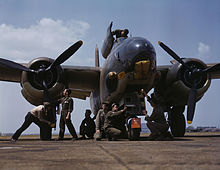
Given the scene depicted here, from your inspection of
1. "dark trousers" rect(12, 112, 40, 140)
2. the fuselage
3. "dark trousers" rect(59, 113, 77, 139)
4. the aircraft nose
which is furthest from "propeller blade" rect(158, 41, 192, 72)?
"dark trousers" rect(12, 112, 40, 140)

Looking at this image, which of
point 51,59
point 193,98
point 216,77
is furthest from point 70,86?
point 216,77

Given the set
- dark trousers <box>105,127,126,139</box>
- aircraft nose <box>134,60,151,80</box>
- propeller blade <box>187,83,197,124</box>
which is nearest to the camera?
dark trousers <box>105,127,126,139</box>

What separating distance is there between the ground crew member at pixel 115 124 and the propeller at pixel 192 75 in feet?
12.4

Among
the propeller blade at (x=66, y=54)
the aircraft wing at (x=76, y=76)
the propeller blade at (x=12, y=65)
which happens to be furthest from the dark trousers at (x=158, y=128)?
the propeller blade at (x=12, y=65)

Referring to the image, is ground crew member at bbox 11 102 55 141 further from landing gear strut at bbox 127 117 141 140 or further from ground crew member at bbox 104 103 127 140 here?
landing gear strut at bbox 127 117 141 140

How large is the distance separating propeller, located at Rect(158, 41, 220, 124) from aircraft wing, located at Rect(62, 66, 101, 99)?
3.57 m

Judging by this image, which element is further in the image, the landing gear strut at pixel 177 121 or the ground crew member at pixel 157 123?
the landing gear strut at pixel 177 121

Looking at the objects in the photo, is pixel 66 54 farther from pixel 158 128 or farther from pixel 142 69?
pixel 158 128

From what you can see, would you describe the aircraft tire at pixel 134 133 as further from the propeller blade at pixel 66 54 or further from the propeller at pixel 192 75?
the propeller blade at pixel 66 54

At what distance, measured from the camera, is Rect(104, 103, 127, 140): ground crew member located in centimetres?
847

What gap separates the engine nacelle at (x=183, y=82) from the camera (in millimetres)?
12094

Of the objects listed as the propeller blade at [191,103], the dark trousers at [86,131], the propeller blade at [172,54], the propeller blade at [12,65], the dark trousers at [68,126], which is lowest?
the dark trousers at [86,131]

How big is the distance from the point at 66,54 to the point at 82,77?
6.60 ft

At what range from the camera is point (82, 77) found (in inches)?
540
